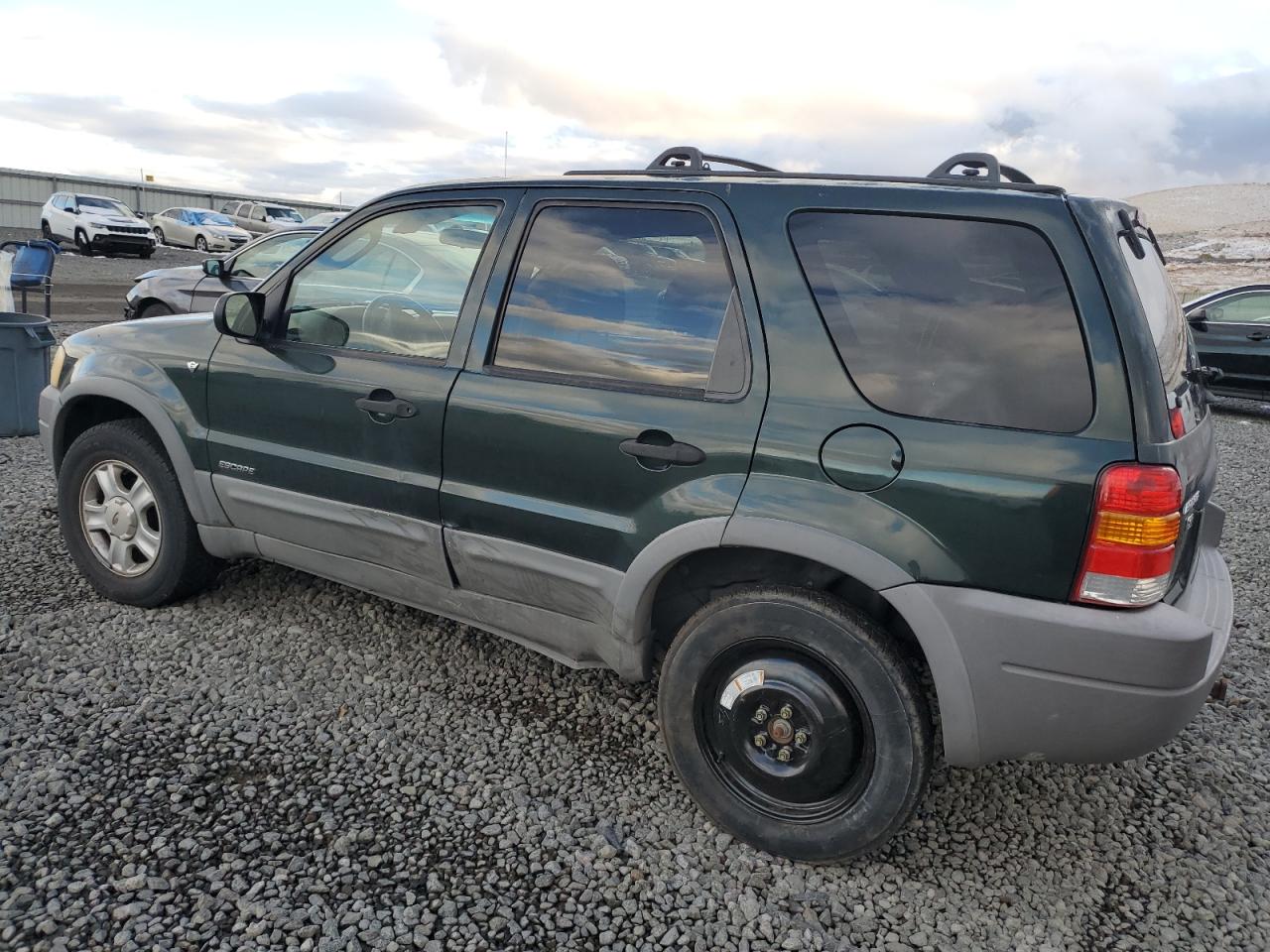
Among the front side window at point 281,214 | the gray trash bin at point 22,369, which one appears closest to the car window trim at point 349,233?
the gray trash bin at point 22,369

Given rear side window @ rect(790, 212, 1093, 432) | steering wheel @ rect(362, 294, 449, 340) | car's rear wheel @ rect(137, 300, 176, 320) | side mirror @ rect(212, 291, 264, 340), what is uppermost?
rear side window @ rect(790, 212, 1093, 432)

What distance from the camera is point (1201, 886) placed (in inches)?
101

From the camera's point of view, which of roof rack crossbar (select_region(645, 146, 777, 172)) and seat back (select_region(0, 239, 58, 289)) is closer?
roof rack crossbar (select_region(645, 146, 777, 172))

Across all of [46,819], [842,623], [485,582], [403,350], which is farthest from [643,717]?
[46,819]

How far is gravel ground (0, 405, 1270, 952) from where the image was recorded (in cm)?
230

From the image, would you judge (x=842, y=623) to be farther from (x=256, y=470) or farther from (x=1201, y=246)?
(x=1201, y=246)

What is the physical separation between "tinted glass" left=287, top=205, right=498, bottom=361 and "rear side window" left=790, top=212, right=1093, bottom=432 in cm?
125

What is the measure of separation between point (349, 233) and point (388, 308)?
1.20 feet

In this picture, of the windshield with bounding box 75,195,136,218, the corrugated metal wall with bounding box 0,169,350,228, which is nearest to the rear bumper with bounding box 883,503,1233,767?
the windshield with bounding box 75,195,136,218

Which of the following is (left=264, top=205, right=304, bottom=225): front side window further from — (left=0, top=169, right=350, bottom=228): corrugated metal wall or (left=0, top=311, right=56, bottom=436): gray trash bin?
(left=0, top=311, right=56, bottom=436): gray trash bin

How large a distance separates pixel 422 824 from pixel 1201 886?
2.25 m

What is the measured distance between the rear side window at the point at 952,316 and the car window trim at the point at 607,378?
0.23 m

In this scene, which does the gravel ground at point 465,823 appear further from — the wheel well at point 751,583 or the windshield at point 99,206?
the windshield at point 99,206

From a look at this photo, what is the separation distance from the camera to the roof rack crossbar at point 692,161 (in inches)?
114
